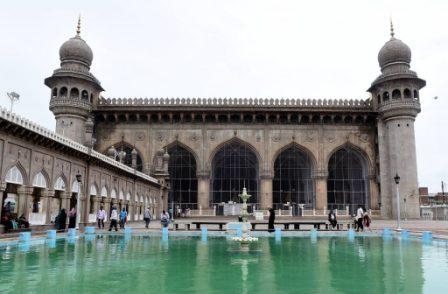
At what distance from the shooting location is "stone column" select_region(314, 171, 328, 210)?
1018 inches

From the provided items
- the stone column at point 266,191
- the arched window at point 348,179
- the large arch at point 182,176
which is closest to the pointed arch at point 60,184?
the large arch at point 182,176

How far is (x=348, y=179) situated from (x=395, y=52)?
8677 mm

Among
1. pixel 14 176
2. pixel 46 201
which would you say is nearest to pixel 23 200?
pixel 14 176

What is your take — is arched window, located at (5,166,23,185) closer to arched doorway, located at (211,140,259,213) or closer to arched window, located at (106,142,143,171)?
arched window, located at (106,142,143,171)

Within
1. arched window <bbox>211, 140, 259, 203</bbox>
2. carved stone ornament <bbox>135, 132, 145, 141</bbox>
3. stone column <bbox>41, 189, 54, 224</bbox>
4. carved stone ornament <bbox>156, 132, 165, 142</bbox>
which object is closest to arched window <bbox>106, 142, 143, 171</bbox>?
carved stone ornament <bbox>135, 132, 145, 141</bbox>

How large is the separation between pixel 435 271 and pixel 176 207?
2200cm

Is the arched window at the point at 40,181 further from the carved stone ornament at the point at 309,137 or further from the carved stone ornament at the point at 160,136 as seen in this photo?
the carved stone ornament at the point at 309,137

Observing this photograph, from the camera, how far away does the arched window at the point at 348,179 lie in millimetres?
27297

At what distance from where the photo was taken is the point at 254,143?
86.8ft

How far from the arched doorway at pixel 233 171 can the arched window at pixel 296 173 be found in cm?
157

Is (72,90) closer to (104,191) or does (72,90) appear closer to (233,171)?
(104,191)

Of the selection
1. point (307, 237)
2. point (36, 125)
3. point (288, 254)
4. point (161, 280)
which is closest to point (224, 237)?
point (307, 237)

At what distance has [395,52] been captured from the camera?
25828 mm

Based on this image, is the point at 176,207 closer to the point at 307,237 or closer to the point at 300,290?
the point at 307,237
